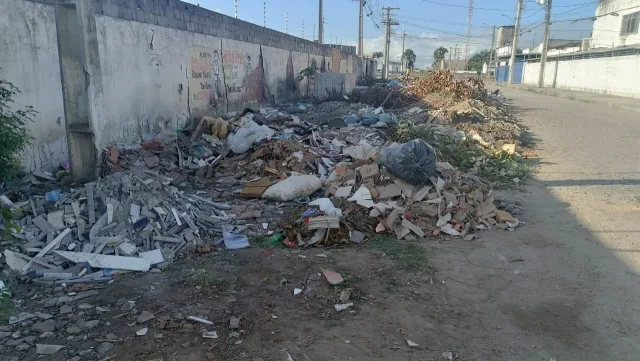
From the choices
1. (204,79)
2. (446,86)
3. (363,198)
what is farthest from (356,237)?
(446,86)

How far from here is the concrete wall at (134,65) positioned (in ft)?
21.6

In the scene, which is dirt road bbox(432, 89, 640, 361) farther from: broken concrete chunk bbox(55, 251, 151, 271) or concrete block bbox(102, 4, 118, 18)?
concrete block bbox(102, 4, 118, 18)

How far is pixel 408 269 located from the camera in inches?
189

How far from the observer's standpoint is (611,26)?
44.6 metres

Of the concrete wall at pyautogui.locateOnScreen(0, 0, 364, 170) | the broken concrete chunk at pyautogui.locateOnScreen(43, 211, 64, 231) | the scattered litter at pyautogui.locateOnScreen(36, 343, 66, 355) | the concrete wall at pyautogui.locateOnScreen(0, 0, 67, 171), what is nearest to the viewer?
the scattered litter at pyautogui.locateOnScreen(36, 343, 66, 355)

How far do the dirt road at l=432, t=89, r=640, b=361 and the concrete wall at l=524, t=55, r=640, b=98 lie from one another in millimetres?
28386

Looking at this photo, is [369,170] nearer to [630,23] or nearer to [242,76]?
[242,76]

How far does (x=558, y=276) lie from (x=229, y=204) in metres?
4.41

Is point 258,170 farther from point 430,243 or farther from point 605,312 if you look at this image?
point 605,312

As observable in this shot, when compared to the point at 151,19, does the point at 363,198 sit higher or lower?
lower

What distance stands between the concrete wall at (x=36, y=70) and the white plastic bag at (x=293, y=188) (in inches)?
135

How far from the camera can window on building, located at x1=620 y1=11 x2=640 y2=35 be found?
4016cm

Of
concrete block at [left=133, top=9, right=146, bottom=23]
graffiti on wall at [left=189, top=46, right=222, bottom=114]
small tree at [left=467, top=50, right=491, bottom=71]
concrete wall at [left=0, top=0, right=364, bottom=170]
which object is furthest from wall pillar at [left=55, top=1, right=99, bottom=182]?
small tree at [left=467, top=50, right=491, bottom=71]

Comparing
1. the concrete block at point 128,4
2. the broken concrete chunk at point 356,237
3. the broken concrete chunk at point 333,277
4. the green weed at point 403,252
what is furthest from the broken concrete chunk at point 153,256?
the concrete block at point 128,4
